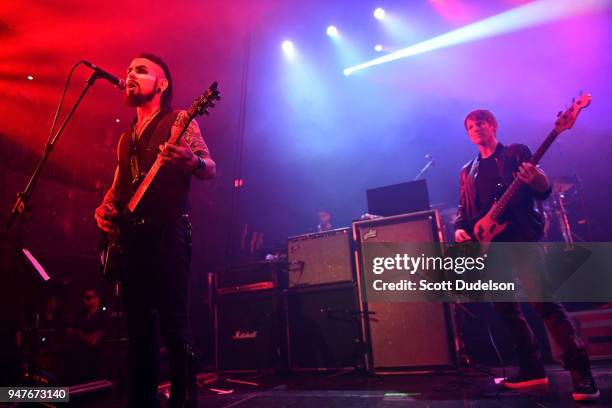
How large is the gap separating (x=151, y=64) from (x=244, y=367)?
3.85 meters

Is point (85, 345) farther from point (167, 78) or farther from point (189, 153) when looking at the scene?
point (189, 153)

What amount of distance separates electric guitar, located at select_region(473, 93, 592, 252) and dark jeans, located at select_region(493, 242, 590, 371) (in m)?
0.21

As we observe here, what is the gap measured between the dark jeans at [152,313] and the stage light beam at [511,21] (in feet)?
24.4

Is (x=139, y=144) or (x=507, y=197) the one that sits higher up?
(x=139, y=144)

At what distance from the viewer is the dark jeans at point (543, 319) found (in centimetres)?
251

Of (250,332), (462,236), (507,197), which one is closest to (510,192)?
(507,197)

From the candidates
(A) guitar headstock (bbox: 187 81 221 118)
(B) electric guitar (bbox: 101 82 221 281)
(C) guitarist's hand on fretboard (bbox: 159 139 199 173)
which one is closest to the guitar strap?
(B) electric guitar (bbox: 101 82 221 281)

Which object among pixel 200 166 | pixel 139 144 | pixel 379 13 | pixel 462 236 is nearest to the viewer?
pixel 200 166

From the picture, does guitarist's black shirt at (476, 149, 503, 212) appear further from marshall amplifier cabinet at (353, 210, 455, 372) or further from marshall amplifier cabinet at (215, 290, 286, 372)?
marshall amplifier cabinet at (215, 290, 286, 372)

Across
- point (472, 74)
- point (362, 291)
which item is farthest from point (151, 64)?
point (472, 74)

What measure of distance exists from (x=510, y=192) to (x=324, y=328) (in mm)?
2699

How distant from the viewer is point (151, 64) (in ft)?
8.02

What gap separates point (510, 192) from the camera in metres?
2.94

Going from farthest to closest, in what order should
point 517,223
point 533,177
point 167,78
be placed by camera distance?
point 517,223 < point 533,177 < point 167,78
